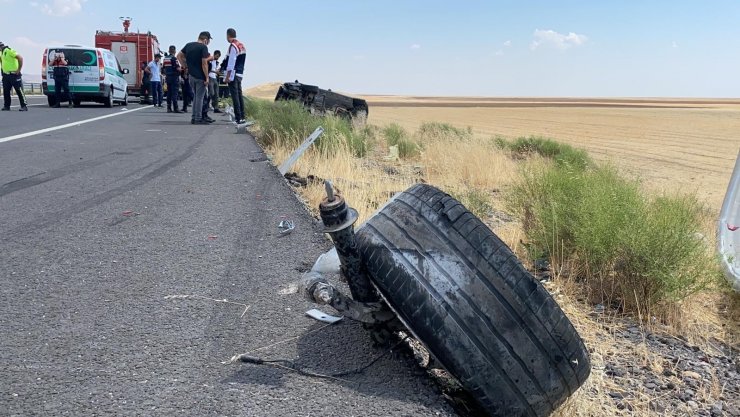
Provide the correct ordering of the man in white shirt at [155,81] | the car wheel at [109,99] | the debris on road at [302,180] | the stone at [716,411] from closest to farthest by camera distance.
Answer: the stone at [716,411] → the debris on road at [302,180] → the car wheel at [109,99] → the man in white shirt at [155,81]

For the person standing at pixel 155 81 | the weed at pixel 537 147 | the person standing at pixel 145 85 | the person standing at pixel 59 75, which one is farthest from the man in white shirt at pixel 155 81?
the weed at pixel 537 147

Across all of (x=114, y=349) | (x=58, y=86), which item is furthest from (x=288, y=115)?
(x=58, y=86)

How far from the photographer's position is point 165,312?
318 centimetres

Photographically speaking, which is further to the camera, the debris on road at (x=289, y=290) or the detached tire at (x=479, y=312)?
the debris on road at (x=289, y=290)

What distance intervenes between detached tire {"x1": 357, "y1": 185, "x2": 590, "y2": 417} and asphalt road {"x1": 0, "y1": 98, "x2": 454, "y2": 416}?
0.82 ft

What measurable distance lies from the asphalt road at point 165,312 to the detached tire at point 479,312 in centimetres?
25

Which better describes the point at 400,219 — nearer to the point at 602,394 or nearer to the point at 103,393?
the point at 103,393

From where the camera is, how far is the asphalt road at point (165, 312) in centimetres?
238

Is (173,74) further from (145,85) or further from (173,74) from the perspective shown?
(145,85)

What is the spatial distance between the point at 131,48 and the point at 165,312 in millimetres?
30696

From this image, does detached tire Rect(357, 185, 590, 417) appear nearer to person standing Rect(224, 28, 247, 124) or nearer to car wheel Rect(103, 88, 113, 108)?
person standing Rect(224, 28, 247, 124)

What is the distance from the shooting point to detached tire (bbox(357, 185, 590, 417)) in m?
2.40

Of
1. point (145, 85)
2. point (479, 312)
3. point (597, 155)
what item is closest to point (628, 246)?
point (479, 312)

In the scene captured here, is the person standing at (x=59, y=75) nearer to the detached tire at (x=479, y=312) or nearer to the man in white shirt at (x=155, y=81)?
the man in white shirt at (x=155, y=81)
